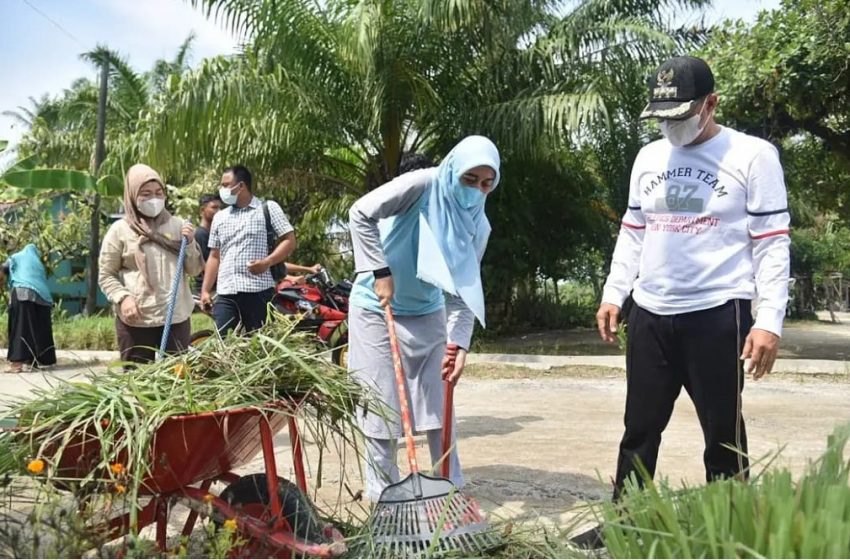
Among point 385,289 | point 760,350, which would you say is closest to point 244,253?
point 385,289

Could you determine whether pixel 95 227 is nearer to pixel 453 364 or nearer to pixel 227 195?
pixel 227 195

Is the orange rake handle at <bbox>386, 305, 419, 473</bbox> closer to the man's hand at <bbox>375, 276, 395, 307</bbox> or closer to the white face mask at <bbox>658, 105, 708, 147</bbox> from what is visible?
the man's hand at <bbox>375, 276, 395, 307</bbox>

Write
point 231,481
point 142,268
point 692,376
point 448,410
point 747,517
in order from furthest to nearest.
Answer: point 142,268 < point 448,410 < point 692,376 < point 231,481 < point 747,517

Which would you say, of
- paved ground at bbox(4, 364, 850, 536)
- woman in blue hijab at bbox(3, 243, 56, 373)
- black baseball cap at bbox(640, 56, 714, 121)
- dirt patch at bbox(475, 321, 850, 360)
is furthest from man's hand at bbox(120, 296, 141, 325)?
dirt patch at bbox(475, 321, 850, 360)

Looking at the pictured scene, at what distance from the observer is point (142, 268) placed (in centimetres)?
405

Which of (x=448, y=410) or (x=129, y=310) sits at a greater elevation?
(x=129, y=310)

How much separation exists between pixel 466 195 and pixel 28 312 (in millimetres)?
7638

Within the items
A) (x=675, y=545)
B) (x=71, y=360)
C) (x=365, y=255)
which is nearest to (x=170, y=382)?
(x=365, y=255)

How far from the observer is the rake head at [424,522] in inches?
101

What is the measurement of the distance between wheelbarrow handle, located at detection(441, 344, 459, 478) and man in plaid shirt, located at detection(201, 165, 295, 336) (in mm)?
1929

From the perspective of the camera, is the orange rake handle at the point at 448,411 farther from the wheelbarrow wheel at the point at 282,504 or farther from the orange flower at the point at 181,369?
the orange flower at the point at 181,369

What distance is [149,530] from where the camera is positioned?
3.34 m

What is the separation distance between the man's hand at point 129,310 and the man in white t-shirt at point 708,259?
7.57 ft

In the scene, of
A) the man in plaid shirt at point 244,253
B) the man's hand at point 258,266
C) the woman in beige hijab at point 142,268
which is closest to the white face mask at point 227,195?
the man in plaid shirt at point 244,253
